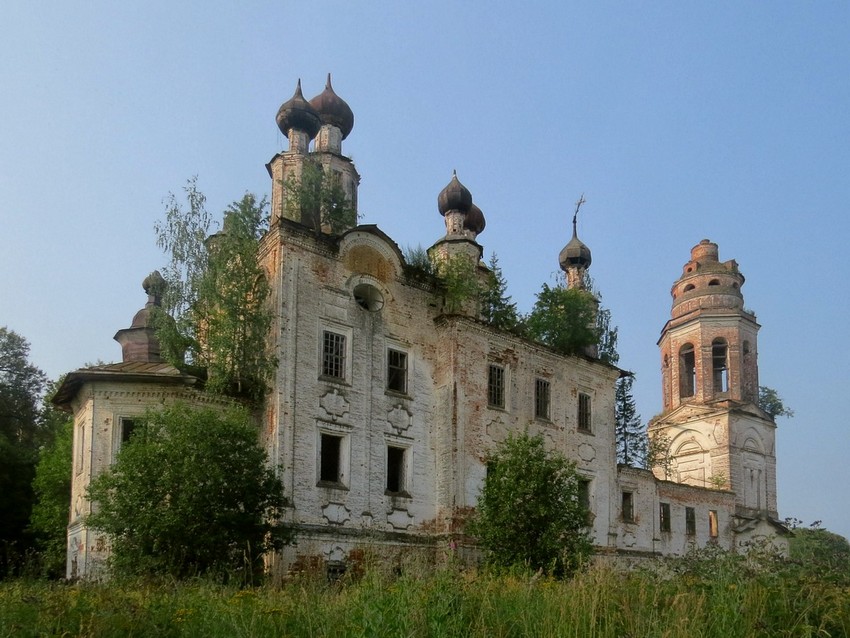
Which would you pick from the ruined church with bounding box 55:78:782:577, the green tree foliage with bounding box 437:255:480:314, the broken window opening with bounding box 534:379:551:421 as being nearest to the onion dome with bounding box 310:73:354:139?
the ruined church with bounding box 55:78:782:577

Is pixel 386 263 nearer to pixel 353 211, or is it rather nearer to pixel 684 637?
pixel 353 211

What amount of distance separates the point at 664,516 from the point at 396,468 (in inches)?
454

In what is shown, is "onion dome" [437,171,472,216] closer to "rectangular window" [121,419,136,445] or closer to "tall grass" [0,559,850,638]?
"rectangular window" [121,419,136,445]

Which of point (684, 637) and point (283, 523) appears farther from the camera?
point (283, 523)

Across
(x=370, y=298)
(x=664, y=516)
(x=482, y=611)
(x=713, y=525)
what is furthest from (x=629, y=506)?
(x=482, y=611)

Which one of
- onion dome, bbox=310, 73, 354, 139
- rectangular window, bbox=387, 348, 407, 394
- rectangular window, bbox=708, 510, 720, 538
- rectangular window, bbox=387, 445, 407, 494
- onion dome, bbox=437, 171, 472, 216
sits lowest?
rectangular window, bbox=708, 510, 720, 538

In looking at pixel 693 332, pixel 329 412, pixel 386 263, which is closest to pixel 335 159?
pixel 386 263

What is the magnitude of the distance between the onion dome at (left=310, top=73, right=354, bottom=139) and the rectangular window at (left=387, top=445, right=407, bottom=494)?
10.3 metres

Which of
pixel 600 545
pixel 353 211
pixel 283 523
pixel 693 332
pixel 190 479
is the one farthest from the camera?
pixel 693 332

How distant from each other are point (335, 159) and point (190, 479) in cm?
1279

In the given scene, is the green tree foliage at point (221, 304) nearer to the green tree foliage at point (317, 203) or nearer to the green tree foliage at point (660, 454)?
the green tree foliage at point (317, 203)

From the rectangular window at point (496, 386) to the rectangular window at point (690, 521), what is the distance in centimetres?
1042

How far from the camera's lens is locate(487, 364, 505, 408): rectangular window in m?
22.7

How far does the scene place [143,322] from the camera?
3272cm
